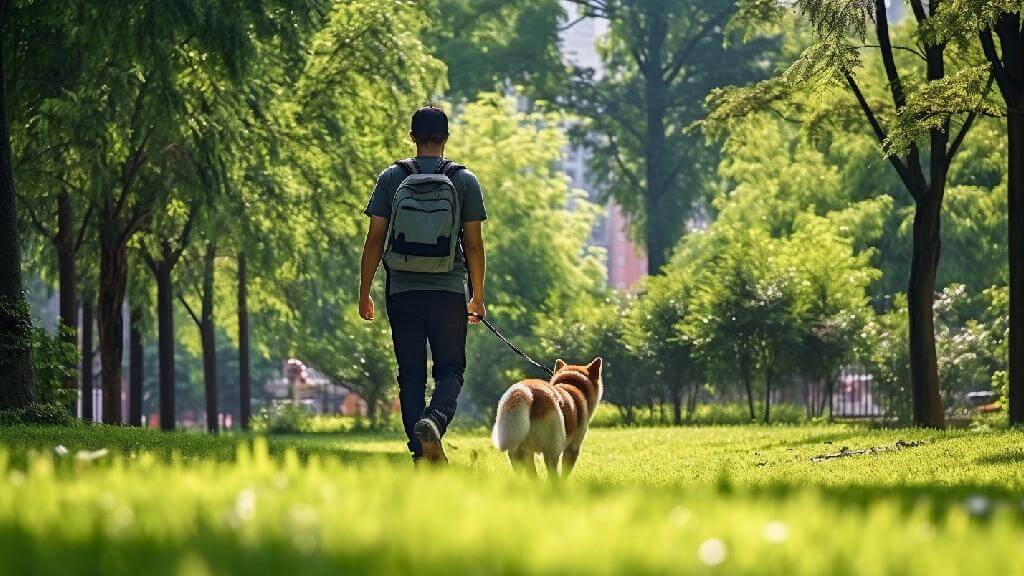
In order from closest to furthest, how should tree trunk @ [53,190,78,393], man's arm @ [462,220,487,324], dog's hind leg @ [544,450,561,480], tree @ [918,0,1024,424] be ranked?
man's arm @ [462,220,487,324] < dog's hind leg @ [544,450,561,480] < tree @ [918,0,1024,424] < tree trunk @ [53,190,78,393]

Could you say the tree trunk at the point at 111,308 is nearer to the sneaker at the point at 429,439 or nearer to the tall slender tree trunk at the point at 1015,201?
the tall slender tree trunk at the point at 1015,201

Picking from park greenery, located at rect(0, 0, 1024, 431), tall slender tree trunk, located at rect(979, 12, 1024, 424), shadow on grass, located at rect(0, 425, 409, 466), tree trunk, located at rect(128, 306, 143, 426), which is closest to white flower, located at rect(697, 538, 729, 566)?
shadow on grass, located at rect(0, 425, 409, 466)

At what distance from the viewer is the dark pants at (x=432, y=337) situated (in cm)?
1003

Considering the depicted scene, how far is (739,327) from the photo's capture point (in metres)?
34.2

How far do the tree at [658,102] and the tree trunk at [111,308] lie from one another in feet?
114

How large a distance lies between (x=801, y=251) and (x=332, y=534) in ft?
107

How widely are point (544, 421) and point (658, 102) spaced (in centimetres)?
4965

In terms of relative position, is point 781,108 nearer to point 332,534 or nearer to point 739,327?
point 739,327

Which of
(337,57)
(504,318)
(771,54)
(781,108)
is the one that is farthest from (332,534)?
(771,54)

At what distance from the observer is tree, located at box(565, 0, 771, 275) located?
193ft

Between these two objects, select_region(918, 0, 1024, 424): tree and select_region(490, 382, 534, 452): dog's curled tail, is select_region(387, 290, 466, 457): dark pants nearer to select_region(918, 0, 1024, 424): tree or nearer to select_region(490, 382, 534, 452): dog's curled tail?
select_region(490, 382, 534, 452): dog's curled tail

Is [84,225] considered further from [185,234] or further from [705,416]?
[705,416]

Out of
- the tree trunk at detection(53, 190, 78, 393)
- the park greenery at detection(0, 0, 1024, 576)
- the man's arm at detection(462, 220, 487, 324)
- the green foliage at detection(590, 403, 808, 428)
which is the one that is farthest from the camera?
the green foliage at detection(590, 403, 808, 428)

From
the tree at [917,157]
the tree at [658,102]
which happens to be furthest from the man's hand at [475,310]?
the tree at [658,102]
